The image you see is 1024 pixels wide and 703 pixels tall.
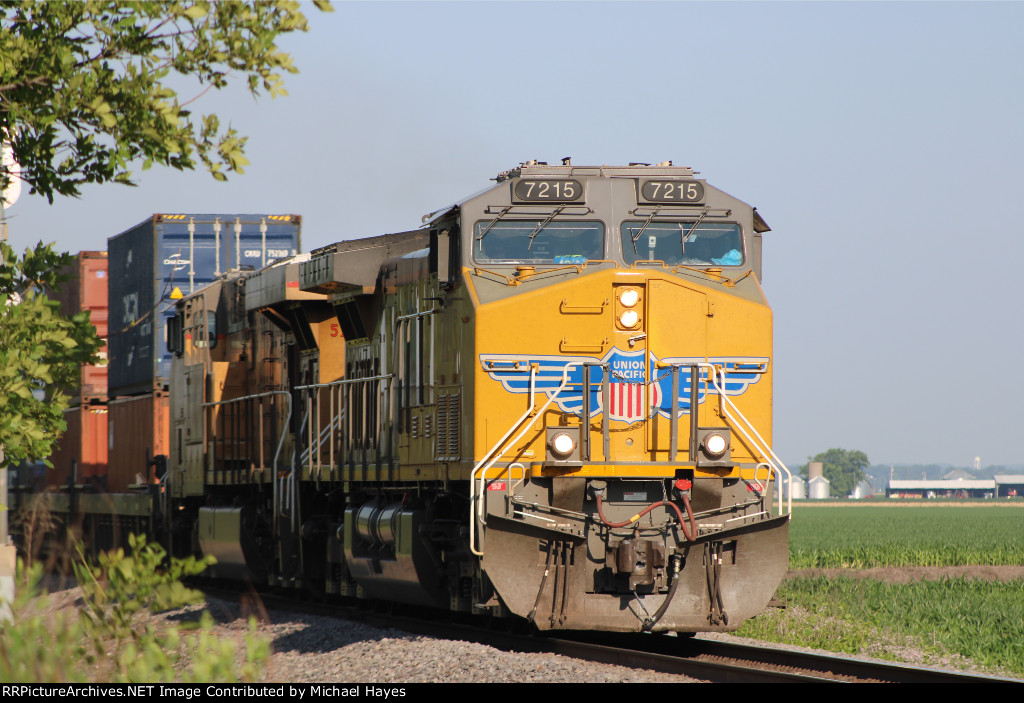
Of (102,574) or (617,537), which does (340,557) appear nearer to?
(617,537)

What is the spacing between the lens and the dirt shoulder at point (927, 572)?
2388cm

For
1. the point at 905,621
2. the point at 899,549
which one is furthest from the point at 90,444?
the point at 899,549

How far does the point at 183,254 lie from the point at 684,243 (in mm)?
12040

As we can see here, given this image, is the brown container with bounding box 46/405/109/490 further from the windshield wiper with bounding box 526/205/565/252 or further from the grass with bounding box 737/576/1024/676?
the windshield wiper with bounding box 526/205/565/252

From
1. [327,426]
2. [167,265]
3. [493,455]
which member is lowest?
[493,455]

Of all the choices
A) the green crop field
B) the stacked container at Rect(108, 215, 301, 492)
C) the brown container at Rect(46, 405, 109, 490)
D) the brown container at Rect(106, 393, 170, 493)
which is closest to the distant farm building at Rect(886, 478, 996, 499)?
the green crop field

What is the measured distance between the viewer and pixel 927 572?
2623 cm

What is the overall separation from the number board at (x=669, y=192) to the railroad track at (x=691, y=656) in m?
4.14

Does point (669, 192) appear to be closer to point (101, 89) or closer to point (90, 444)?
point (101, 89)

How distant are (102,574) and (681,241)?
646 centimetres

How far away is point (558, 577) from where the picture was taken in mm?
10531

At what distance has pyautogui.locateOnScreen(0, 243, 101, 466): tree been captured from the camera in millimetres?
7832

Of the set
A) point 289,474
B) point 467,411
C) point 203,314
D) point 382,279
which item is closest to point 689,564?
point 467,411

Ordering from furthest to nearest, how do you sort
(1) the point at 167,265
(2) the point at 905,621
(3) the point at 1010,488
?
(3) the point at 1010,488 < (1) the point at 167,265 < (2) the point at 905,621
